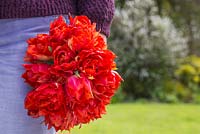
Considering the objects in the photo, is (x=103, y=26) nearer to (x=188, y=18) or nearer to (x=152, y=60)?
(x=152, y=60)

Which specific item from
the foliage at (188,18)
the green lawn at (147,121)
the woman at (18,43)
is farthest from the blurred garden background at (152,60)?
the woman at (18,43)

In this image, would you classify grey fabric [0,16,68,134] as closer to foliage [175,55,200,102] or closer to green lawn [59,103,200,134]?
green lawn [59,103,200,134]

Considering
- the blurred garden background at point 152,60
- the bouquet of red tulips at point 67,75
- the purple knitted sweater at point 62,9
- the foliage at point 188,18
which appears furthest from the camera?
the foliage at point 188,18

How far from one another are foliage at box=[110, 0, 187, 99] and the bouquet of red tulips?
27.9 ft

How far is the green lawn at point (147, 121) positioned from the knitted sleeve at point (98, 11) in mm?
4285

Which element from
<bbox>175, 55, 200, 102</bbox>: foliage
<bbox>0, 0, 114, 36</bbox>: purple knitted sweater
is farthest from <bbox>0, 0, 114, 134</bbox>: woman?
<bbox>175, 55, 200, 102</bbox>: foliage

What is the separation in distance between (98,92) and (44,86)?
179mm

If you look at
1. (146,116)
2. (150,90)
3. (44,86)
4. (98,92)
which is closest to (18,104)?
(44,86)

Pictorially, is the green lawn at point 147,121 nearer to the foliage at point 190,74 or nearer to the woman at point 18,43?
the foliage at point 190,74

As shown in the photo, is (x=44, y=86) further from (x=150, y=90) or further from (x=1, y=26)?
(x=150, y=90)

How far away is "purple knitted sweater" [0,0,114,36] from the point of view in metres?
2.02

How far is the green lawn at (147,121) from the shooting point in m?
6.92

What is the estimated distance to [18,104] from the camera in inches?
77.6

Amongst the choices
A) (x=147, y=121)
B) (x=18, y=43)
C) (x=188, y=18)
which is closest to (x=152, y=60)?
(x=188, y=18)
